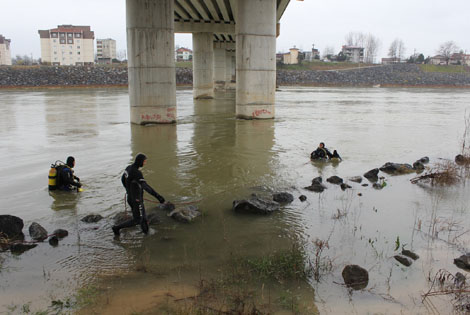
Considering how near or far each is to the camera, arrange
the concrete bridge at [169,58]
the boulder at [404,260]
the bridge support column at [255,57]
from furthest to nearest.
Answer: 1. the bridge support column at [255,57]
2. the concrete bridge at [169,58]
3. the boulder at [404,260]

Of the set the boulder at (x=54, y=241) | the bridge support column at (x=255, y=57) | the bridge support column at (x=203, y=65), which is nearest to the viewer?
the boulder at (x=54, y=241)

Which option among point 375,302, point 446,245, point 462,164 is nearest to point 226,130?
point 462,164

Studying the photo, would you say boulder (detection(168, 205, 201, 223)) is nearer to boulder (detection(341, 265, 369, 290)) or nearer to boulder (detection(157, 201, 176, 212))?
boulder (detection(157, 201, 176, 212))

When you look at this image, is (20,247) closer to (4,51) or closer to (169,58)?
(169,58)

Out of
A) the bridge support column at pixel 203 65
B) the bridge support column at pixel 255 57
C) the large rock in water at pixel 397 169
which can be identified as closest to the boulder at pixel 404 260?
the large rock in water at pixel 397 169

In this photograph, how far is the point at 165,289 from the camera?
17.8 feet

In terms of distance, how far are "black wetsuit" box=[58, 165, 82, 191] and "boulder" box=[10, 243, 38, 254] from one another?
303 centimetres

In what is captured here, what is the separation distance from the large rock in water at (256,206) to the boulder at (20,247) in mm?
3966

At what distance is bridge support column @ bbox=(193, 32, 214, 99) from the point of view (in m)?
46.1

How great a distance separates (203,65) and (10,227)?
42.0 metres

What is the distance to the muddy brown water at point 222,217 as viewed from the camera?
5645 mm

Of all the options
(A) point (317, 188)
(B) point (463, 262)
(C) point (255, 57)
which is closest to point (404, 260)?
(B) point (463, 262)

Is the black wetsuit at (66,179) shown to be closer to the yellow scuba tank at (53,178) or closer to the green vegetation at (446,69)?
the yellow scuba tank at (53,178)

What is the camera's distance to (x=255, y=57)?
73.7 feet
